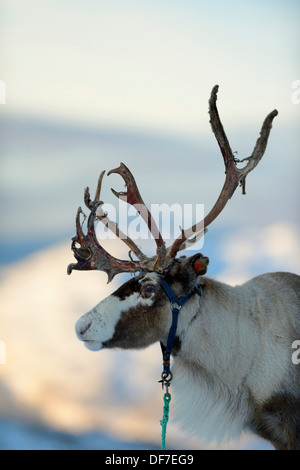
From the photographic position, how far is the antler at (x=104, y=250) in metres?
5.36

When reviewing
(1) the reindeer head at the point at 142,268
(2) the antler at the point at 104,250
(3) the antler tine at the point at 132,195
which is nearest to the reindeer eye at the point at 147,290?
(1) the reindeer head at the point at 142,268

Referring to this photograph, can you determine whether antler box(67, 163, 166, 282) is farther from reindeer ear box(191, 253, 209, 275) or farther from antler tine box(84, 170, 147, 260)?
reindeer ear box(191, 253, 209, 275)

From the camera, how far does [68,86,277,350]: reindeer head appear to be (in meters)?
5.09

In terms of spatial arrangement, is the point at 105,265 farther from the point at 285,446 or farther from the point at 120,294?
the point at 285,446

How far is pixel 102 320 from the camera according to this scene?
506cm

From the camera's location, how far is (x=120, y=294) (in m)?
5.16

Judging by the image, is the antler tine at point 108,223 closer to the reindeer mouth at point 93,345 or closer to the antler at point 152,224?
the antler at point 152,224

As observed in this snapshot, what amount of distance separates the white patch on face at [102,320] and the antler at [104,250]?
0.31m

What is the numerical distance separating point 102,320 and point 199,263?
84 centimetres

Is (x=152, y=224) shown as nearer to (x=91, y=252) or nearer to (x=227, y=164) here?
(x=91, y=252)

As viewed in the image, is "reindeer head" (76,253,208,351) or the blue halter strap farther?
the blue halter strap

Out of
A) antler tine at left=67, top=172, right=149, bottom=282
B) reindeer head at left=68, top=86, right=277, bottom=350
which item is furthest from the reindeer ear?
antler tine at left=67, top=172, right=149, bottom=282
